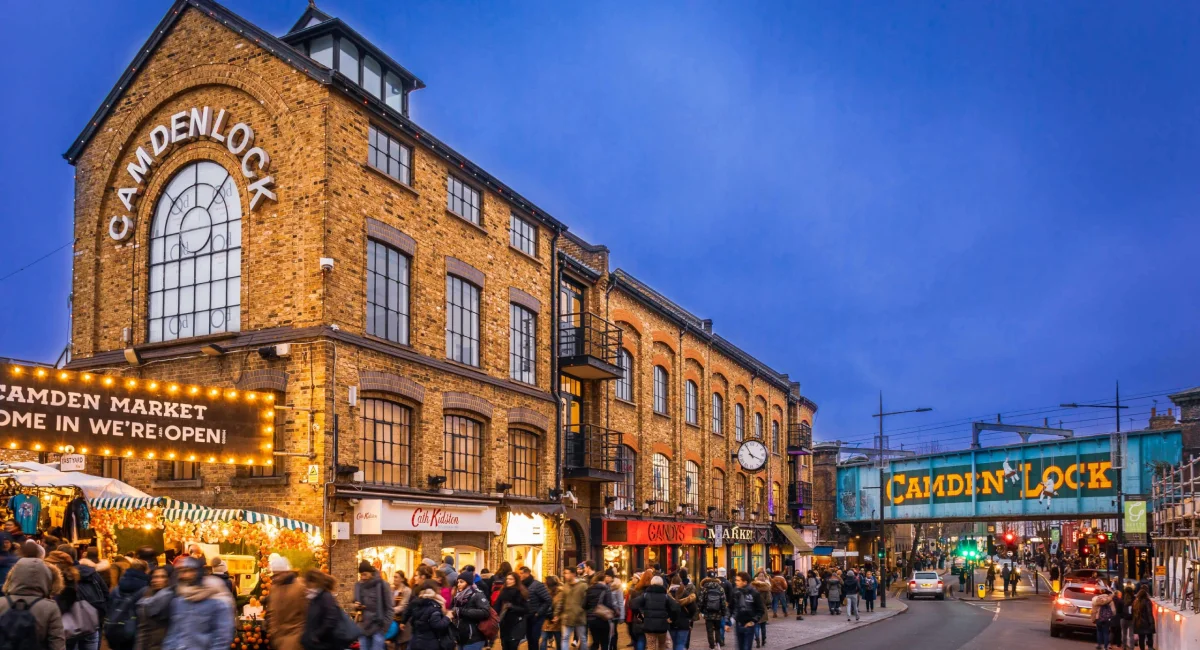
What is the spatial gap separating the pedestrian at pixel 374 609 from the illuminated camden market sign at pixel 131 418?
7.08 meters

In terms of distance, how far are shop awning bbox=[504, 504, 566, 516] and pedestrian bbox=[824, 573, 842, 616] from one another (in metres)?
12.1

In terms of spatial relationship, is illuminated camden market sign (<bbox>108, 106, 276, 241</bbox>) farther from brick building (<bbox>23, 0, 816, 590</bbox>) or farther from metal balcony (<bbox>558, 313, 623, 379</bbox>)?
metal balcony (<bbox>558, 313, 623, 379</bbox>)

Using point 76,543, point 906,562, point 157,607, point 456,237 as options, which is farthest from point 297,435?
point 906,562

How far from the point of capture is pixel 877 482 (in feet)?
177

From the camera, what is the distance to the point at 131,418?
18.3m

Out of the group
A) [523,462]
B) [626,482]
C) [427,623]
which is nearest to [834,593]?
[626,482]

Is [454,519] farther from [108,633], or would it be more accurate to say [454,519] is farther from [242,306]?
[108,633]

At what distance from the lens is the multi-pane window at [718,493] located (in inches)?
1604

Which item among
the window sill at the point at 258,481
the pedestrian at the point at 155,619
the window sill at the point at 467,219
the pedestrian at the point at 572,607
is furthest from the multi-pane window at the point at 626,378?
the pedestrian at the point at 155,619

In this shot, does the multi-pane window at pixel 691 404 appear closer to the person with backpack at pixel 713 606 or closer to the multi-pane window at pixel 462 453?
the multi-pane window at pixel 462 453

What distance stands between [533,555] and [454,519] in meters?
4.86

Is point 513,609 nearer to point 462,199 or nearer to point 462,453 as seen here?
point 462,453

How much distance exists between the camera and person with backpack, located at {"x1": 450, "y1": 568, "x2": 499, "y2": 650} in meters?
14.3

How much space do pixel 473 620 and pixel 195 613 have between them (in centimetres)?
542
